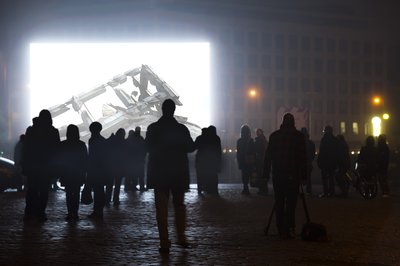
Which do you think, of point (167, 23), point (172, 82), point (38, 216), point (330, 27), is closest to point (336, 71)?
point (330, 27)

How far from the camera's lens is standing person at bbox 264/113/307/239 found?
11477 millimetres

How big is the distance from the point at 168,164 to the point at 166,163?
26 mm

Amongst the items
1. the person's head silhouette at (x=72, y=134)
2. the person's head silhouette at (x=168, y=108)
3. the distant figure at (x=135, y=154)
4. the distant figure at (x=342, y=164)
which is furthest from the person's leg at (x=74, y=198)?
the distant figure at (x=342, y=164)

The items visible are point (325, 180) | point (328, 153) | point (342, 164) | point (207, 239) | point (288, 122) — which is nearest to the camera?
point (207, 239)

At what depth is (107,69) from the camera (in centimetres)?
4591

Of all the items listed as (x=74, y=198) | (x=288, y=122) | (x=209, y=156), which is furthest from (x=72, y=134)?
(x=209, y=156)

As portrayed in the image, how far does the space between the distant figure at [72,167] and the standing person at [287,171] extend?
4.15m

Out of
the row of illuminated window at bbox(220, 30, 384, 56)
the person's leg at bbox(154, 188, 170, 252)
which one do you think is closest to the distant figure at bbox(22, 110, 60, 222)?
the person's leg at bbox(154, 188, 170, 252)

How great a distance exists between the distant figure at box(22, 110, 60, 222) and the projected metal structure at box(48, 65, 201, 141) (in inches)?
1214

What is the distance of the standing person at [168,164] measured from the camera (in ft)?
33.7

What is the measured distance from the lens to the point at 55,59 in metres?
47.2

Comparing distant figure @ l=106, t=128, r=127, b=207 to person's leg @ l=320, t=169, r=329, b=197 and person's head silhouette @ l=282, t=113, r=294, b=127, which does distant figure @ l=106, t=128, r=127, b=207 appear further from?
person's leg @ l=320, t=169, r=329, b=197

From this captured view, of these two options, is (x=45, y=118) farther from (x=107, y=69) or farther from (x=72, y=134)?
(x=107, y=69)

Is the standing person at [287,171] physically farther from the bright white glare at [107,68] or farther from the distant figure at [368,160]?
the bright white glare at [107,68]
